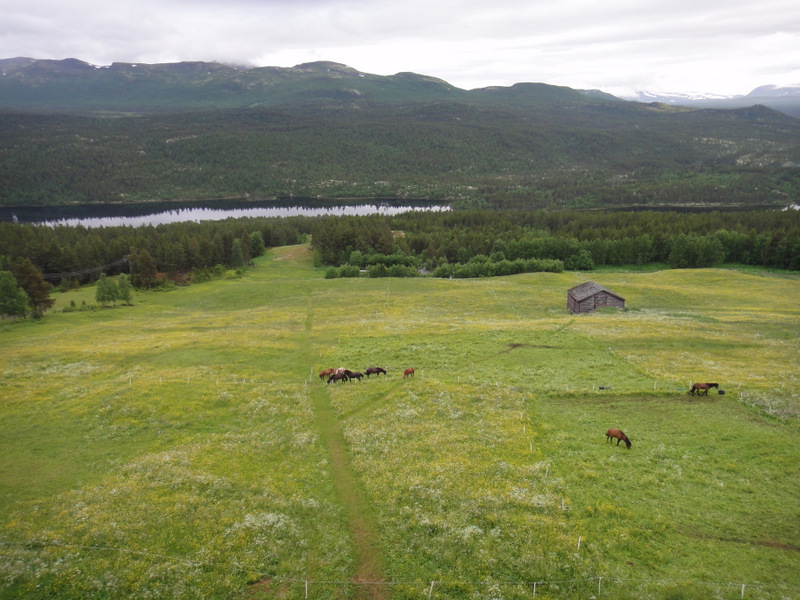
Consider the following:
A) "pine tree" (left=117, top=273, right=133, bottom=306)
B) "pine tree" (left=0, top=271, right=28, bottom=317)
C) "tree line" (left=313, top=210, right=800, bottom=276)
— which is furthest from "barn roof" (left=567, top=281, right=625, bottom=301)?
"pine tree" (left=0, top=271, right=28, bottom=317)

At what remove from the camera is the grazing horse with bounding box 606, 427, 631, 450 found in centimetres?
2833

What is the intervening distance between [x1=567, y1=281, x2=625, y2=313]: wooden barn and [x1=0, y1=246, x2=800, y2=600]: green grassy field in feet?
44.2

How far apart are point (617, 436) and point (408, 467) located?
13763 mm

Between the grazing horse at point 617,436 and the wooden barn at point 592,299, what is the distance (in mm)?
43743

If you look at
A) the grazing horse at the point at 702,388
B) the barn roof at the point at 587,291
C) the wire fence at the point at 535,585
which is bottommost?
the barn roof at the point at 587,291

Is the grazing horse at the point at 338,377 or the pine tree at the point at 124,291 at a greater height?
the grazing horse at the point at 338,377

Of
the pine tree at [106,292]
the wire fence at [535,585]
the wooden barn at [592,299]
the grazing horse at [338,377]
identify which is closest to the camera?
the wire fence at [535,585]

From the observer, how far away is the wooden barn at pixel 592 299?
230ft

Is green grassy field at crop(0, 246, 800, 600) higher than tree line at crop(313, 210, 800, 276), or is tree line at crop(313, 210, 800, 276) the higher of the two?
green grassy field at crop(0, 246, 800, 600)

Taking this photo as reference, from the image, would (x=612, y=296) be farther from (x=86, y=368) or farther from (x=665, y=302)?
(x=86, y=368)

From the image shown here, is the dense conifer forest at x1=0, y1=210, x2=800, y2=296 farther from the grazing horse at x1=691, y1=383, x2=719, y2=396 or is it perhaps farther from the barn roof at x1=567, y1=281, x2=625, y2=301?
the grazing horse at x1=691, y1=383, x2=719, y2=396

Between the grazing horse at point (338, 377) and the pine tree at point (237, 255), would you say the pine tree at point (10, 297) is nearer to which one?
the pine tree at point (237, 255)

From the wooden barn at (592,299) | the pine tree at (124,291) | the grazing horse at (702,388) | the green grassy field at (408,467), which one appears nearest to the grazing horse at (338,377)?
the green grassy field at (408,467)

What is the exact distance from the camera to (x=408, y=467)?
88.6 ft
